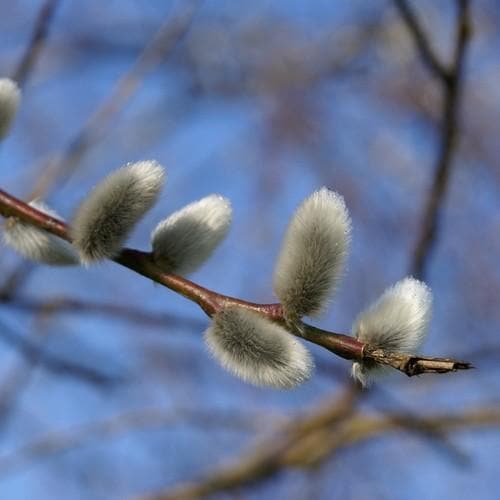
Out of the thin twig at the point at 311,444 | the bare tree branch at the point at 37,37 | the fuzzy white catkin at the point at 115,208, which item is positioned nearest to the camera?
the fuzzy white catkin at the point at 115,208

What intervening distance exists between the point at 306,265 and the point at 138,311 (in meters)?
0.93

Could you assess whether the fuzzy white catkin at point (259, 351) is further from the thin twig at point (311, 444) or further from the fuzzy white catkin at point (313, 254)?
the thin twig at point (311, 444)

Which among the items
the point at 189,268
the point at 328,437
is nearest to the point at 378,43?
the point at 328,437

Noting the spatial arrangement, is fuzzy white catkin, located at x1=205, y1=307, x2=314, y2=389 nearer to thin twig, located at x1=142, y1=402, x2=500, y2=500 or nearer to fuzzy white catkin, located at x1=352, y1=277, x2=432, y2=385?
fuzzy white catkin, located at x1=352, y1=277, x2=432, y2=385

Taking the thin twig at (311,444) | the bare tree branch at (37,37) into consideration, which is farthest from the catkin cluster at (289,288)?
the thin twig at (311,444)

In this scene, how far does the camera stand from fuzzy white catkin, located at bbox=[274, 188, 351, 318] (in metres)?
0.62

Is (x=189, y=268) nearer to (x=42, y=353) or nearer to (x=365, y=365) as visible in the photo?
(x=365, y=365)

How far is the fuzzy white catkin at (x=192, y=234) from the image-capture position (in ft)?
2.36

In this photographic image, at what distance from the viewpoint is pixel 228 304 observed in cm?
65

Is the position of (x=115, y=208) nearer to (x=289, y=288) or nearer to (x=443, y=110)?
(x=289, y=288)

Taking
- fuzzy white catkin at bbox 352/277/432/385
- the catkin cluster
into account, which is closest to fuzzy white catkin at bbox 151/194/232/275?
the catkin cluster

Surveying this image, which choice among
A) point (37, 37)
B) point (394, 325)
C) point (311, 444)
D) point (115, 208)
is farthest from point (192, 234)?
point (311, 444)

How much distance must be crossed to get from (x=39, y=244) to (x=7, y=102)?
133 millimetres

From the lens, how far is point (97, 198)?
69 cm
